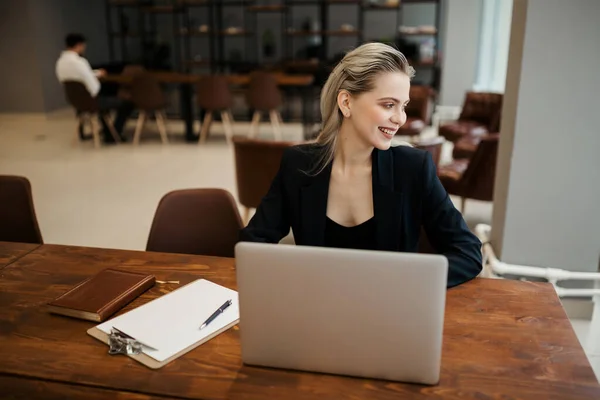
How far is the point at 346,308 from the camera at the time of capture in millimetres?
1055

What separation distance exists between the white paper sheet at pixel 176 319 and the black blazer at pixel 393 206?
0.27 m

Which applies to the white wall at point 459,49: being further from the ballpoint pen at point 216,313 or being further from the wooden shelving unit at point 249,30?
the ballpoint pen at point 216,313

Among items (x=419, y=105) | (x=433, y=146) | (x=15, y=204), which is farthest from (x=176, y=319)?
(x=419, y=105)

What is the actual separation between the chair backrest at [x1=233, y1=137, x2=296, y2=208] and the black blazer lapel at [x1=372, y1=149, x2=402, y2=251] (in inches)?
77.2

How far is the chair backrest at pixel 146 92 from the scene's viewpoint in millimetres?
7387

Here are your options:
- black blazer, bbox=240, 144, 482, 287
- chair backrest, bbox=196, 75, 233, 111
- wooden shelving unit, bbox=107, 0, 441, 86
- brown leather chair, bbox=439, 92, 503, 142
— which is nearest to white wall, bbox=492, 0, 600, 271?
black blazer, bbox=240, 144, 482, 287

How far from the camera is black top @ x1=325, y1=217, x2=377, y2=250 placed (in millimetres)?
1725

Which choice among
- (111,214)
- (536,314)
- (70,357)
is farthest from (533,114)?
(111,214)

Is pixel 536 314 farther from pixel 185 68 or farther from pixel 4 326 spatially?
pixel 185 68

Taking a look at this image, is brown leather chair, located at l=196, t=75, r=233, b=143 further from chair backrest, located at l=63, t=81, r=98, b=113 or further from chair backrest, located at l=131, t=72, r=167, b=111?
chair backrest, located at l=63, t=81, r=98, b=113

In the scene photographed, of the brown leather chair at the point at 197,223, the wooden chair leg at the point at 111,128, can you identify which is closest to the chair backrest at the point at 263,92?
the wooden chair leg at the point at 111,128

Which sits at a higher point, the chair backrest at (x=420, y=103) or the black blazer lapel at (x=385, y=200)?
the black blazer lapel at (x=385, y=200)

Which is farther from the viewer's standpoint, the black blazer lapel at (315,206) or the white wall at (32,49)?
the white wall at (32,49)

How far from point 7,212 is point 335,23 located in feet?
27.9
